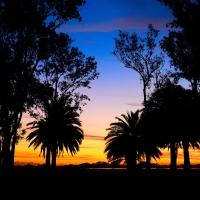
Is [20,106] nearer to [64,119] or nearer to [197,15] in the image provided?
[197,15]

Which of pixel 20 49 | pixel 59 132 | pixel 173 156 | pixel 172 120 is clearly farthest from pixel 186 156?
pixel 20 49

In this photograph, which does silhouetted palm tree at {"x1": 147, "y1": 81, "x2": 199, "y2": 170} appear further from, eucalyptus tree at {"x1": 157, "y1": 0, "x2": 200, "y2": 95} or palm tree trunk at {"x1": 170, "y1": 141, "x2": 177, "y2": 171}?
eucalyptus tree at {"x1": 157, "y1": 0, "x2": 200, "y2": 95}

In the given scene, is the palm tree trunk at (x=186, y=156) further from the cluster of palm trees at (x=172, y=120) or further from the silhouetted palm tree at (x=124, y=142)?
the silhouetted palm tree at (x=124, y=142)

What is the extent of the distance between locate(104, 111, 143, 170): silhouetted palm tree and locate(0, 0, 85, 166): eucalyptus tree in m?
31.1

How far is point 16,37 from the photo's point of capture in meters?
29.0

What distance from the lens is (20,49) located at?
28.4 meters

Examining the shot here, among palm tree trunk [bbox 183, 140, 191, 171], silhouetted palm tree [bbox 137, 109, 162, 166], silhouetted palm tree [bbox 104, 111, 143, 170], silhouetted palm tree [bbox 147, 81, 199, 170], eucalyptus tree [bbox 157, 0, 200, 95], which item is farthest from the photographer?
silhouetted palm tree [bbox 104, 111, 143, 170]

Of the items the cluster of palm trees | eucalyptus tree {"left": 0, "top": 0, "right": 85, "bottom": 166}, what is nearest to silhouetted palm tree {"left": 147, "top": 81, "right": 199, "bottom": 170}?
the cluster of palm trees

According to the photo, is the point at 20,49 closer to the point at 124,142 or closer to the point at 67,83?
the point at 67,83

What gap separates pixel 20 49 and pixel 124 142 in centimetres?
3414

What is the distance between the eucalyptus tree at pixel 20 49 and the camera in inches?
1074

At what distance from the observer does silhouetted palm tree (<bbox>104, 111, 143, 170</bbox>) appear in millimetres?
59312

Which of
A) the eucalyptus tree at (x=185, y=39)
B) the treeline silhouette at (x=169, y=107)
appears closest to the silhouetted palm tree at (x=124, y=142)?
the treeline silhouette at (x=169, y=107)

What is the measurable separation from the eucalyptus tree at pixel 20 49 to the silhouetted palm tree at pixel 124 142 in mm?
31088
